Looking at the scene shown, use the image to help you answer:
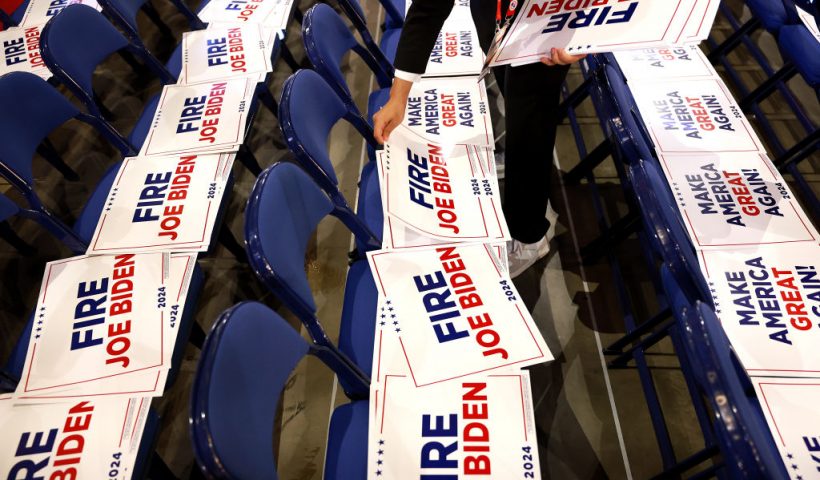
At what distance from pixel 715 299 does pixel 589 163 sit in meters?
1.13

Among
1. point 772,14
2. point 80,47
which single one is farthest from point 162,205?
point 772,14

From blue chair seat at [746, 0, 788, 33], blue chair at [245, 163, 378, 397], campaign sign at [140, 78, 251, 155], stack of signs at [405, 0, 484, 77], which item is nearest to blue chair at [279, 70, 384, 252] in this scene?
blue chair at [245, 163, 378, 397]

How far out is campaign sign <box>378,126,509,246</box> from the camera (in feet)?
5.07

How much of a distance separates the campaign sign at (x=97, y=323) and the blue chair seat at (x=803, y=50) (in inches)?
117

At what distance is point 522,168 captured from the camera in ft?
5.75

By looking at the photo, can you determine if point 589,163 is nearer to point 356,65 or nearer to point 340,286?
point 340,286

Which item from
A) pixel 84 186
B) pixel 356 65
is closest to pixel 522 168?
pixel 356 65

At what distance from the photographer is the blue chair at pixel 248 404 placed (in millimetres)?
923

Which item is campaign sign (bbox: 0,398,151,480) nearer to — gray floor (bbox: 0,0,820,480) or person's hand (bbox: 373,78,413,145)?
gray floor (bbox: 0,0,820,480)

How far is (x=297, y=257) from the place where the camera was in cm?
142

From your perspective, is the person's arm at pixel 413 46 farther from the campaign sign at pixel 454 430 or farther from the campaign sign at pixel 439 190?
the campaign sign at pixel 454 430

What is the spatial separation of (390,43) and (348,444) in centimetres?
204

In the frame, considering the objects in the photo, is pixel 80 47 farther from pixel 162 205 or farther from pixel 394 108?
pixel 394 108

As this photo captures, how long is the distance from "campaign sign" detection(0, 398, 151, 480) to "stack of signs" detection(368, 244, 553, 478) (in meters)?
0.66
